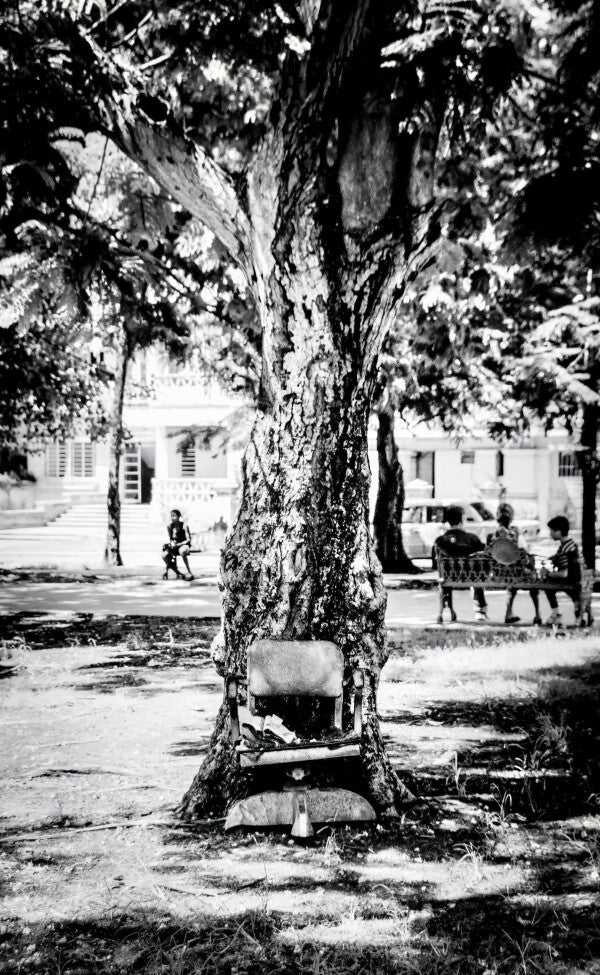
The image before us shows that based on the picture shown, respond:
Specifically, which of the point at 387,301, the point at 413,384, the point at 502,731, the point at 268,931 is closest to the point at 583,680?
the point at 502,731

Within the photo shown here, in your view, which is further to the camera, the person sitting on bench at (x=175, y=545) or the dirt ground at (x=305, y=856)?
the person sitting on bench at (x=175, y=545)

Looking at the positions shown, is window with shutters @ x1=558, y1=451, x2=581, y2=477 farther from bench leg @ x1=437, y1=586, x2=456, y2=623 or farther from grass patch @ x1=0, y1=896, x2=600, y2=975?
grass patch @ x1=0, y1=896, x2=600, y2=975

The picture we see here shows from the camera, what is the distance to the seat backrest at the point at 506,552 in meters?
11.3

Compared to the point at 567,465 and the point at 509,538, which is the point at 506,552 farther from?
the point at 567,465

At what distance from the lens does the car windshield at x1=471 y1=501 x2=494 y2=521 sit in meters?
28.4

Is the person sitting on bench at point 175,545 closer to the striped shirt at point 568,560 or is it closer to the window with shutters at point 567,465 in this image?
the striped shirt at point 568,560

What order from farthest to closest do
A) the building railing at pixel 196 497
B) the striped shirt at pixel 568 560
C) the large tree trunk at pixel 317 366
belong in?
the building railing at pixel 196 497 → the striped shirt at pixel 568 560 → the large tree trunk at pixel 317 366

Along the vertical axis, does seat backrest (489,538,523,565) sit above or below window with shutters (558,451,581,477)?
below

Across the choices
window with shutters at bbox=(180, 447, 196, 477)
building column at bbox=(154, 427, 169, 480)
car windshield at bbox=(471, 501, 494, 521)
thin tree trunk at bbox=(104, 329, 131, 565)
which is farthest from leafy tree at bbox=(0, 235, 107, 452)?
window with shutters at bbox=(180, 447, 196, 477)

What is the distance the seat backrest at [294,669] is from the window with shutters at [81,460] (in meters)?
37.4

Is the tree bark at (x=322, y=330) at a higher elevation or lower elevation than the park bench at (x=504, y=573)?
higher

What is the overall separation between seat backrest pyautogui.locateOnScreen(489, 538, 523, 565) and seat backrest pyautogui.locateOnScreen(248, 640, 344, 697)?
7.20m

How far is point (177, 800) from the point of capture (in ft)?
16.0

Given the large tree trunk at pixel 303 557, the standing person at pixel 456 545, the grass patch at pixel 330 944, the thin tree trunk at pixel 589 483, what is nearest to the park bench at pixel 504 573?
the standing person at pixel 456 545
